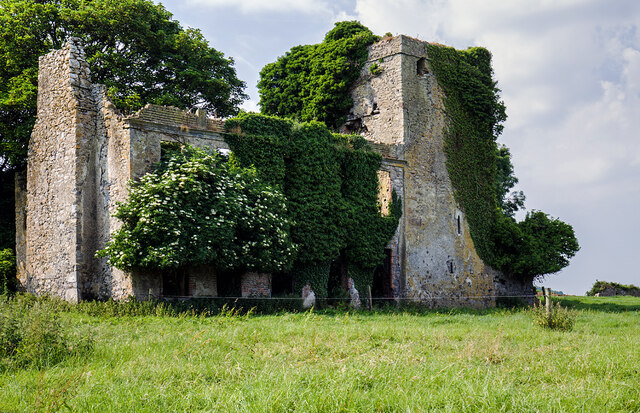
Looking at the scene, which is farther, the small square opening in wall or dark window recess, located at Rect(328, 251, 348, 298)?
the small square opening in wall

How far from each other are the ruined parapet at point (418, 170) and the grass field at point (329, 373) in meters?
11.2

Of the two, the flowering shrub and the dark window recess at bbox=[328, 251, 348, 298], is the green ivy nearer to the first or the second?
the dark window recess at bbox=[328, 251, 348, 298]

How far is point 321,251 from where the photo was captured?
20.2m

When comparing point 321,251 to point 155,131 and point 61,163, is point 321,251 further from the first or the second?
point 61,163

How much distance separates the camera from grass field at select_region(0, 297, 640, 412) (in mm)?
6559

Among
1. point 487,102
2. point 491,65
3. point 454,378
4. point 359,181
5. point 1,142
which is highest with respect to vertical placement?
point 491,65

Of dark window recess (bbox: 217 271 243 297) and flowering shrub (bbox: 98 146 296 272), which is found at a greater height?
flowering shrub (bbox: 98 146 296 272)

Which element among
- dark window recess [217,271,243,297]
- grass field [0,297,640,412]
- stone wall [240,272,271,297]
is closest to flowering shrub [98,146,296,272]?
stone wall [240,272,271,297]

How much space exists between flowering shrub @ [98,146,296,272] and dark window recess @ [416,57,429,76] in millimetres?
10512

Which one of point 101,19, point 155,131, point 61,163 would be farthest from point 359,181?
point 101,19

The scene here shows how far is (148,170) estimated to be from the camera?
56.2 feet

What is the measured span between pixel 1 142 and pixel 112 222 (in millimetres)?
8768

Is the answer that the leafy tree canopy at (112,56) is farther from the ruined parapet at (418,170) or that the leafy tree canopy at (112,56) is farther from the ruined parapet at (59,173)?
the ruined parapet at (418,170)

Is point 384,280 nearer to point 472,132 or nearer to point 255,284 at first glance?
point 255,284
